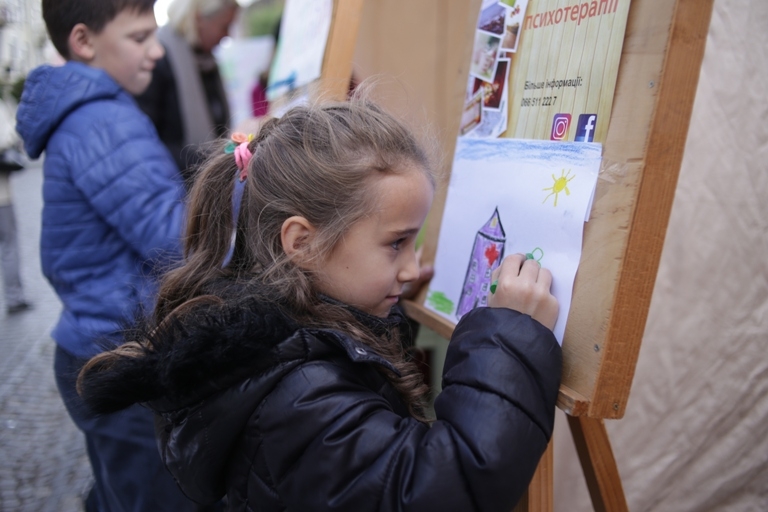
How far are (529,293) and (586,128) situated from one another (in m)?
0.29

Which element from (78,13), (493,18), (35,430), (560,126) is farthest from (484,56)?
(35,430)

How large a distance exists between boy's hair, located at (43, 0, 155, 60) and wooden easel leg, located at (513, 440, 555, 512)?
5.18ft

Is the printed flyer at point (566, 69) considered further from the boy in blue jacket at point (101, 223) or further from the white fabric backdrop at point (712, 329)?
the boy in blue jacket at point (101, 223)

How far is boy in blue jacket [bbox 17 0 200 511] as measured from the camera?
5.03 ft

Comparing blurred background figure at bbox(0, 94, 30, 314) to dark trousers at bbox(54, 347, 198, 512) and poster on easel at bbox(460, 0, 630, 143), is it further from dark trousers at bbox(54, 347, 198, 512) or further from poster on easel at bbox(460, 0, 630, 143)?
poster on easel at bbox(460, 0, 630, 143)

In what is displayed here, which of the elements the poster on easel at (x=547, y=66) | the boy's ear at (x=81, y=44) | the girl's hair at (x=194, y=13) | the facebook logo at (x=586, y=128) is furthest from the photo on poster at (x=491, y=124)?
the girl's hair at (x=194, y=13)

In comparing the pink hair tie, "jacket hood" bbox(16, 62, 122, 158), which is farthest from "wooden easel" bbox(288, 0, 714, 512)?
"jacket hood" bbox(16, 62, 122, 158)

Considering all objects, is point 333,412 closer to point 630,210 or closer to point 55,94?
point 630,210

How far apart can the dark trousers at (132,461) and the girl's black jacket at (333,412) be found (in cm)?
54

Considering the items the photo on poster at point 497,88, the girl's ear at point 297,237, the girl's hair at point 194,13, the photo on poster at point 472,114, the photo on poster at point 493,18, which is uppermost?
the girl's hair at point 194,13

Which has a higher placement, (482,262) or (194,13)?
(194,13)

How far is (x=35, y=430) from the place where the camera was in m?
2.98

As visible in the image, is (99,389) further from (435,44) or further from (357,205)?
(435,44)

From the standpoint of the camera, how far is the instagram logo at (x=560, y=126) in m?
1.08
